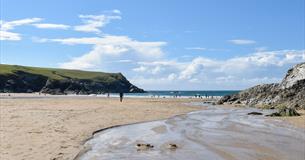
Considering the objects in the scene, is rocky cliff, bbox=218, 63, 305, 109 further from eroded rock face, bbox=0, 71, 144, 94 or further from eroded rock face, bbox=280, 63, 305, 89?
eroded rock face, bbox=0, 71, 144, 94

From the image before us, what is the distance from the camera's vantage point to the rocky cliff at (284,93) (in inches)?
2530

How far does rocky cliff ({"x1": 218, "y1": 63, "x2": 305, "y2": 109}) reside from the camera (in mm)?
64250

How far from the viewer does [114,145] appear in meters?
22.5

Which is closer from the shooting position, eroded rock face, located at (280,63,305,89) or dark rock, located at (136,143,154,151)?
dark rock, located at (136,143,154,151)

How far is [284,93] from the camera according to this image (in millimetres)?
69188

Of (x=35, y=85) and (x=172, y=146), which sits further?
(x=35, y=85)

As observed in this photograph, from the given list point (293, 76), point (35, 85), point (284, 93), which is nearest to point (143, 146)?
point (284, 93)

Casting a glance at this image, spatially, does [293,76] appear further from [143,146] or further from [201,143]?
[143,146]

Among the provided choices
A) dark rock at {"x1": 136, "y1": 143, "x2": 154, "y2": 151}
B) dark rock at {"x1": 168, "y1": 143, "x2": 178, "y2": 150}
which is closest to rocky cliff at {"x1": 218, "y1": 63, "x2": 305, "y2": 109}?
dark rock at {"x1": 168, "y1": 143, "x2": 178, "y2": 150}

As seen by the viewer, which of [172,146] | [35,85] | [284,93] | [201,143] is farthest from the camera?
[35,85]

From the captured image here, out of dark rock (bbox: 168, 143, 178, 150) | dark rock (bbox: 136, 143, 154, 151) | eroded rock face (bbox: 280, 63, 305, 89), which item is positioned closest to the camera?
dark rock (bbox: 136, 143, 154, 151)

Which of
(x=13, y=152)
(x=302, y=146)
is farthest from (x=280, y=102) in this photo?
(x=13, y=152)

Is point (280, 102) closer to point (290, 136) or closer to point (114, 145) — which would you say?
point (290, 136)

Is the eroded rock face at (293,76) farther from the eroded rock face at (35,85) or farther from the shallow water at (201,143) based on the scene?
the eroded rock face at (35,85)
